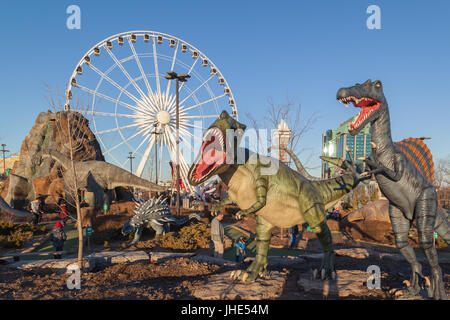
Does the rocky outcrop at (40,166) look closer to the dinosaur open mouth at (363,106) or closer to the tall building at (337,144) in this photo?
the dinosaur open mouth at (363,106)

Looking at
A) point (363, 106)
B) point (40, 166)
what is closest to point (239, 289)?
point (363, 106)

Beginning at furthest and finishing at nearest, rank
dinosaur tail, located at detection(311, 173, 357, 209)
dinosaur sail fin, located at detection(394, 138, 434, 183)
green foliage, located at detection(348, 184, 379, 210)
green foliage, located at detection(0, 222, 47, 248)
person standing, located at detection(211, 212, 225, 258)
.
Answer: green foliage, located at detection(348, 184, 379, 210) < green foliage, located at detection(0, 222, 47, 248) < person standing, located at detection(211, 212, 225, 258) < dinosaur tail, located at detection(311, 173, 357, 209) < dinosaur sail fin, located at detection(394, 138, 434, 183)

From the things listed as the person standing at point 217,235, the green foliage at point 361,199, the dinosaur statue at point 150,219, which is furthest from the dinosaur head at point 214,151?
the green foliage at point 361,199

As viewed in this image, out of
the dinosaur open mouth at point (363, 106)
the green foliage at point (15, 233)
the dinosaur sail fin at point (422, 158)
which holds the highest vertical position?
the dinosaur open mouth at point (363, 106)

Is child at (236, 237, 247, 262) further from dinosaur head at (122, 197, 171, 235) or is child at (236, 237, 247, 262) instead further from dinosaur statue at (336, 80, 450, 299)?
dinosaur head at (122, 197, 171, 235)

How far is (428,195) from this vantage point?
13.1 feet

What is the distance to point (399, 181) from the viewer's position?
13.1 feet

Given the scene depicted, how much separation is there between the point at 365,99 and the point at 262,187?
1.68 metres

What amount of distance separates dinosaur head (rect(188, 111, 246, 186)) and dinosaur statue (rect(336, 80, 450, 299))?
143cm

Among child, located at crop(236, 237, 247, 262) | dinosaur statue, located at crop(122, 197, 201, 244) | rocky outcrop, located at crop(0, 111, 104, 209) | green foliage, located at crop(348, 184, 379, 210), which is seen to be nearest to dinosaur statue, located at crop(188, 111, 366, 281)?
child, located at crop(236, 237, 247, 262)

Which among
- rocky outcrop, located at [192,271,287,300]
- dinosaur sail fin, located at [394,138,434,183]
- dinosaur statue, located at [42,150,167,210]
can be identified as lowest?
rocky outcrop, located at [192,271,287,300]

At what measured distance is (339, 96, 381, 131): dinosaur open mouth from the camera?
3.96m

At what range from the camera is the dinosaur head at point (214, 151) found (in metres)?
3.98

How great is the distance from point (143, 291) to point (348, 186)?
133 inches
